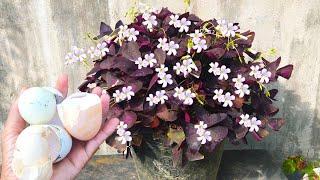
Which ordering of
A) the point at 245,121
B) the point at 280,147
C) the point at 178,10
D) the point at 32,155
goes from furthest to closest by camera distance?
the point at 280,147 < the point at 178,10 < the point at 245,121 < the point at 32,155

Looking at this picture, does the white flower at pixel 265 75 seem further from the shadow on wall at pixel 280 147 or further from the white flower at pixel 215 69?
the shadow on wall at pixel 280 147

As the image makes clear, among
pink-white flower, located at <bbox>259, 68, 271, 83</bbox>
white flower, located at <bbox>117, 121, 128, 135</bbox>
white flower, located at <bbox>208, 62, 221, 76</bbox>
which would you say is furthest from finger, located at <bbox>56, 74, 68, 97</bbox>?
pink-white flower, located at <bbox>259, 68, 271, 83</bbox>

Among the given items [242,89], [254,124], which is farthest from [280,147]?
[242,89]

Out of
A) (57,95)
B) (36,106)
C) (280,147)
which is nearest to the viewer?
(36,106)

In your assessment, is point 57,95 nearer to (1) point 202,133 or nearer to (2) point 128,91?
(2) point 128,91

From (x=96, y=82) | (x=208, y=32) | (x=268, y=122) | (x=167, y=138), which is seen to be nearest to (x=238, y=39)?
(x=208, y=32)
